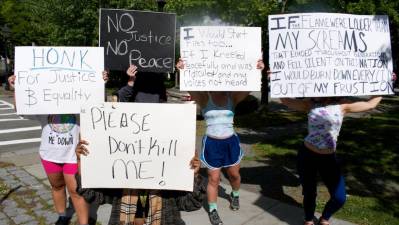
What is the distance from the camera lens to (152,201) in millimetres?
3777

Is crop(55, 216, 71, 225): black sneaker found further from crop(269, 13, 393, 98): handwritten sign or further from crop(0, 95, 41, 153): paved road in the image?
crop(0, 95, 41, 153): paved road

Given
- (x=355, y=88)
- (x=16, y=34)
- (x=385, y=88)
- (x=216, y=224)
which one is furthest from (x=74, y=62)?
(x=16, y=34)

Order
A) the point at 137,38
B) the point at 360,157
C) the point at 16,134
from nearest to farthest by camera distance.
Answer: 1. the point at 137,38
2. the point at 360,157
3. the point at 16,134

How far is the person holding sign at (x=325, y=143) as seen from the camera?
446 centimetres

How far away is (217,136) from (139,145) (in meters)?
1.52

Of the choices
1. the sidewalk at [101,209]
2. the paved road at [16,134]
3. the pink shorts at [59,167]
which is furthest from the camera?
the paved road at [16,134]

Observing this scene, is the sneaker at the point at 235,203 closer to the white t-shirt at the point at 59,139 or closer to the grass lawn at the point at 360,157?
the grass lawn at the point at 360,157

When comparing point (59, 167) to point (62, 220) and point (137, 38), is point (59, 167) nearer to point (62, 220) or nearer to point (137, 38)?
point (62, 220)

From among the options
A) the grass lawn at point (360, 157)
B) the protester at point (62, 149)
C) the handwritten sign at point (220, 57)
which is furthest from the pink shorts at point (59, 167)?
the grass lawn at point (360, 157)

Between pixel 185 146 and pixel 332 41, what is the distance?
1.96 metres

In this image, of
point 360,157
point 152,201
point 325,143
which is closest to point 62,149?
point 152,201

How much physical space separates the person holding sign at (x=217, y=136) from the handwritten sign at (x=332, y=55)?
0.65m

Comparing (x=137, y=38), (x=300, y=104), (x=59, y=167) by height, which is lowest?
(x=59, y=167)

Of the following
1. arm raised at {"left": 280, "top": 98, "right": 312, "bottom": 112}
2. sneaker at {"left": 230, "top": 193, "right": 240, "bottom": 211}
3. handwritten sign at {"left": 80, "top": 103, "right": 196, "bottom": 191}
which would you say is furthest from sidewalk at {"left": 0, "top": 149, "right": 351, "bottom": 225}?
handwritten sign at {"left": 80, "top": 103, "right": 196, "bottom": 191}
